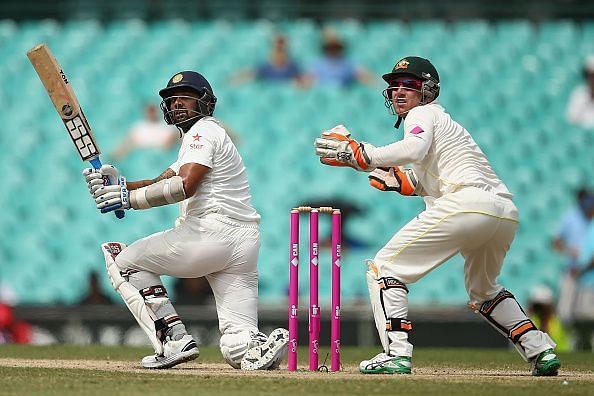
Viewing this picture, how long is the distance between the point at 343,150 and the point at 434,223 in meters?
0.57

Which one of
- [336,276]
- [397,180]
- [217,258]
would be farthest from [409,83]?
[217,258]

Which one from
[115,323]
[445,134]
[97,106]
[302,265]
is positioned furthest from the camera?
[97,106]

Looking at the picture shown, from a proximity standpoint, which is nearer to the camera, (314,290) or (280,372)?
(280,372)

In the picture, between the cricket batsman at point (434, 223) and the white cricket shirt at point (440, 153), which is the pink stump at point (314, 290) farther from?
the white cricket shirt at point (440, 153)

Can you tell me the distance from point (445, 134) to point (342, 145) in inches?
19.6

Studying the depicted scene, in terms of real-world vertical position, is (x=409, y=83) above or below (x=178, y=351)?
above

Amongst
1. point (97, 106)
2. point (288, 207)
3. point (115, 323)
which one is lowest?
point (115, 323)

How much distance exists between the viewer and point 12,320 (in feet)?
35.0

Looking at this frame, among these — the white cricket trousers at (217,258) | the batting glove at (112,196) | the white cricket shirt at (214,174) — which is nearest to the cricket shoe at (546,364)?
the white cricket trousers at (217,258)

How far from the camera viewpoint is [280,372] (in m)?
5.85

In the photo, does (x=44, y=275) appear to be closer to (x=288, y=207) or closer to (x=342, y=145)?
(x=288, y=207)

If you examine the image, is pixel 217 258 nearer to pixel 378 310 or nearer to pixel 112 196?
pixel 112 196

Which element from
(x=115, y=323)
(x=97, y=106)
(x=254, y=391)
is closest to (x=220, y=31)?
(x=97, y=106)

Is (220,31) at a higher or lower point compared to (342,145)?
higher
